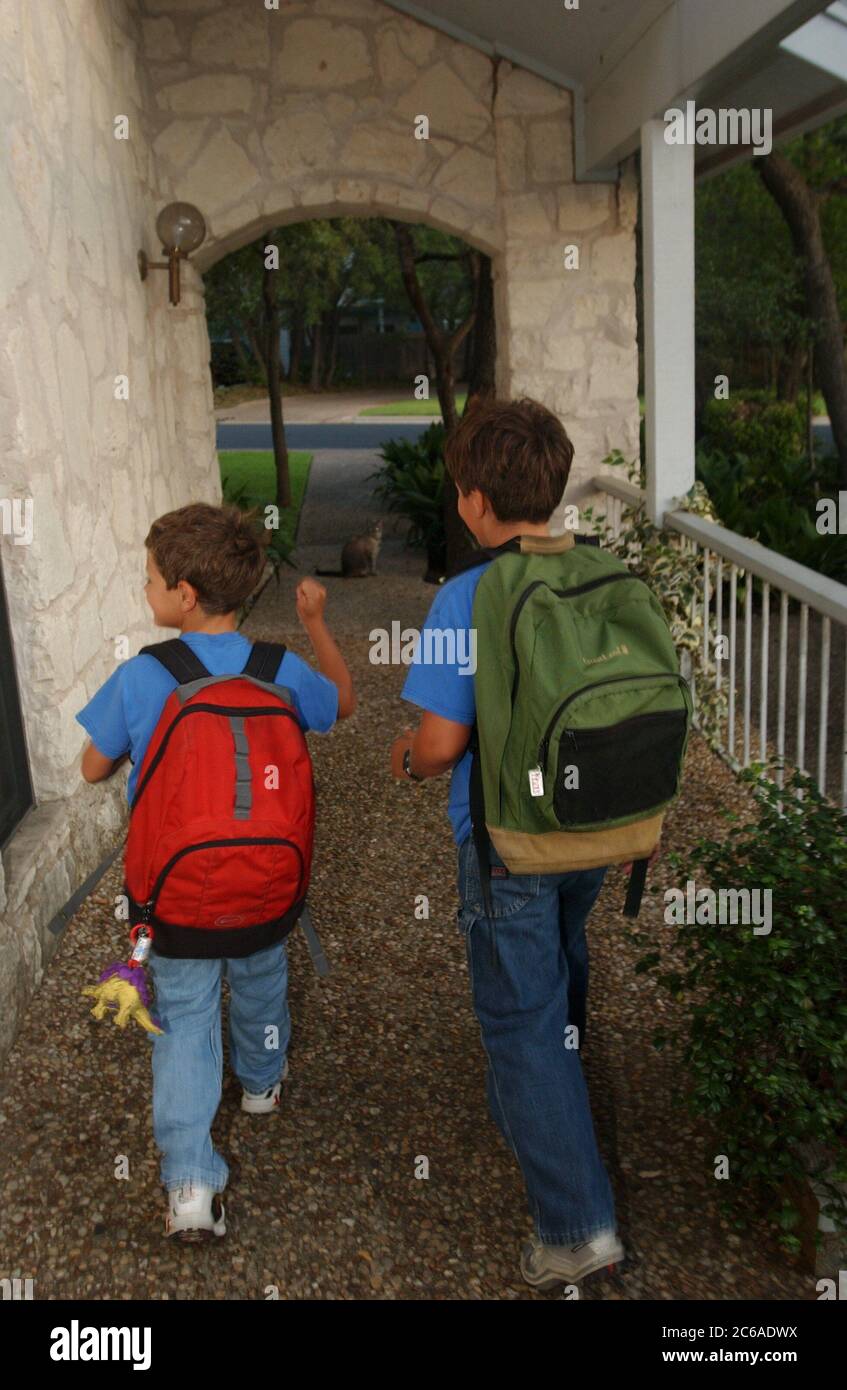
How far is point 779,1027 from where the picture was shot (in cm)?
224

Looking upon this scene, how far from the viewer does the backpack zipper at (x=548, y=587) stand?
79.2 inches

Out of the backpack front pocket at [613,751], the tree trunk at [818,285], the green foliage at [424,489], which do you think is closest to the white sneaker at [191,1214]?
the backpack front pocket at [613,751]

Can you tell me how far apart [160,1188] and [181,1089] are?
31 cm

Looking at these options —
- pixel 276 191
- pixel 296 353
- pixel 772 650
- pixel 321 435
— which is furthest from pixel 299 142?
pixel 296 353

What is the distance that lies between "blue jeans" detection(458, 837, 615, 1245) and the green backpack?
0.11 metres

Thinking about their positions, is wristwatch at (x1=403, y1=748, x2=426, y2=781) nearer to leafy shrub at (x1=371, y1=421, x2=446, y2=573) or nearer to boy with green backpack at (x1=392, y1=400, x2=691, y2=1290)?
boy with green backpack at (x1=392, y1=400, x2=691, y2=1290)

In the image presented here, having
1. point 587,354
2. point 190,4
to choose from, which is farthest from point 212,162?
point 587,354

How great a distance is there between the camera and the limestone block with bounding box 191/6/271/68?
5984 mm

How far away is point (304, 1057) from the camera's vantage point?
3027 mm

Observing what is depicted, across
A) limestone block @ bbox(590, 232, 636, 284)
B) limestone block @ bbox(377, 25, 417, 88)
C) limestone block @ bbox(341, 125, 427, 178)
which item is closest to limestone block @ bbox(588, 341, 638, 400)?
limestone block @ bbox(590, 232, 636, 284)

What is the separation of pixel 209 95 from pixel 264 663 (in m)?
4.63

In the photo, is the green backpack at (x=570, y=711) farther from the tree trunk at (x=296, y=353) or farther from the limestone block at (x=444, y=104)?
the tree trunk at (x=296, y=353)

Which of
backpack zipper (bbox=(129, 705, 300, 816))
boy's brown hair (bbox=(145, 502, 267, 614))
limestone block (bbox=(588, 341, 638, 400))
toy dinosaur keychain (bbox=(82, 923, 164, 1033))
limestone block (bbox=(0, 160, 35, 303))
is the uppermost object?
limestone block (bbox=(0, 160, 35, 303))

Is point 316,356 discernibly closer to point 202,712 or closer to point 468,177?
point 468,177
